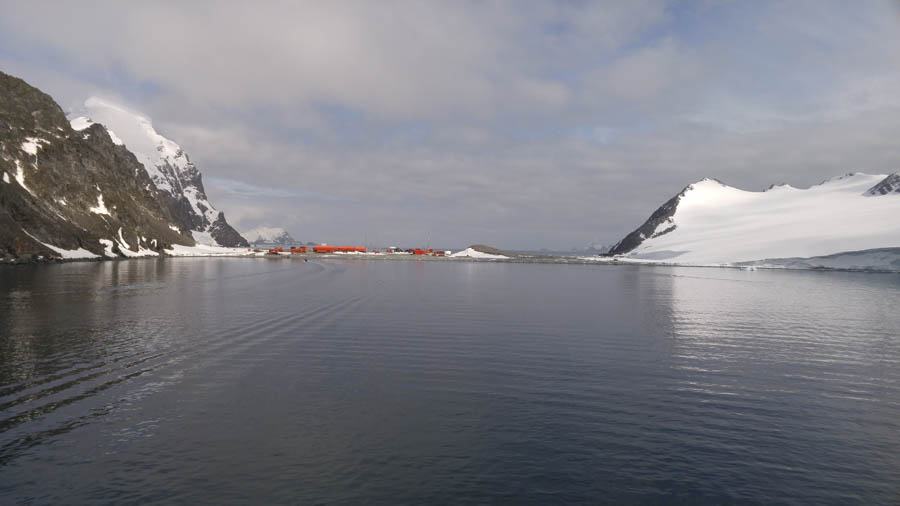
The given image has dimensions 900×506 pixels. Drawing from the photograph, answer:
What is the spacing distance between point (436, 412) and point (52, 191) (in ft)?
498

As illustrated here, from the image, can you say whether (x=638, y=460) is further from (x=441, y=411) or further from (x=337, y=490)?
(x=337, y=490)

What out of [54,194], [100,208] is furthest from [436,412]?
[100,208]

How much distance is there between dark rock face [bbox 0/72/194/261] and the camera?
356 feet

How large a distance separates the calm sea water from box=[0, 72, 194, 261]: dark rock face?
302ft

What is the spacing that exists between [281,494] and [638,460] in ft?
31.8

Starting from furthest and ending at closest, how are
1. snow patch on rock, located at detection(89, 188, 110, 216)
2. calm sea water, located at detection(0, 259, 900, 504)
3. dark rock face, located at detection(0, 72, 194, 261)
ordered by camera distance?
snow patch on rock, located at detection(89, 188, 110, 216) < dark rock face, located at detection(0, 72, 194, 261) < calm sea water, located at detection(0, 259, 900, 504)

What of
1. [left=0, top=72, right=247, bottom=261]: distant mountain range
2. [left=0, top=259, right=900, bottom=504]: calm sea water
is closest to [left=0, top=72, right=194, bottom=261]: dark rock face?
[left=0, top=72, right=247, bottom=261]: distant mountain range

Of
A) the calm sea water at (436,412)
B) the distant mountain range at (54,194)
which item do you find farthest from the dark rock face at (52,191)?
the calm sea water at (436,412)

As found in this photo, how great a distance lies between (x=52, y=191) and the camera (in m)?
130

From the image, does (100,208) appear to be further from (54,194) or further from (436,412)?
(436,412)

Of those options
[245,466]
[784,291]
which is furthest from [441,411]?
[784,291]

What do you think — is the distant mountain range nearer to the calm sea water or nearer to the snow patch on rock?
the snow patch on rock

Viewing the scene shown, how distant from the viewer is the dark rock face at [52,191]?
10862cm

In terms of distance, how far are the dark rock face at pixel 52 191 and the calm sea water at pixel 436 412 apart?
91919 mm
